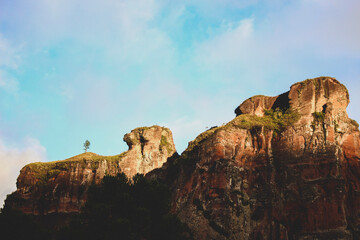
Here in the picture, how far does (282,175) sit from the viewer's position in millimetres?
55250

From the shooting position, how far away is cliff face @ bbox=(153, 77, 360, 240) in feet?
165

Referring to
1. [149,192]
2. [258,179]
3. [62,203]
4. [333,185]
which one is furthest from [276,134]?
[62,203]

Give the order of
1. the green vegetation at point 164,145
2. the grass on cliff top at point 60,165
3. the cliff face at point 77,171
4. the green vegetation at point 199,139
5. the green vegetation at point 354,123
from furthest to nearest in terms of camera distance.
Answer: the green vegetation at point 164,145
the grass on cliff top at point 60,165
the cliff face at point 77,171
the green vegetation at point 199,139
the green vegetation at point 354,123

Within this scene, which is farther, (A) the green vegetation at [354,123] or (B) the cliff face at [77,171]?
(B) the cliff face at [77,171]

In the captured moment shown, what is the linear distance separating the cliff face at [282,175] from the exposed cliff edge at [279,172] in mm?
126

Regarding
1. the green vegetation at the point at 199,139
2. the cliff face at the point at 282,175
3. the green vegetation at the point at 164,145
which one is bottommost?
the cliff face at the point at 282,175

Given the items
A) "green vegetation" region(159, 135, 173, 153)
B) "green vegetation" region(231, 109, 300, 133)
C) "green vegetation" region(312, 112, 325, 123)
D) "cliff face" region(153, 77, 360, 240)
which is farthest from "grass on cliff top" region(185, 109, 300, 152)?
"green vegetation" region(159, 135, 173, 153)

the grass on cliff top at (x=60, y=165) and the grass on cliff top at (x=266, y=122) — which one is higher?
the grass on cliff top at (x=266, y=122)

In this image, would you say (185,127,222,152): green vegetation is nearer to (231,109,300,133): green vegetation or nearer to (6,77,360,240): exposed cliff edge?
(6,77,360,240): exposed cliff edge

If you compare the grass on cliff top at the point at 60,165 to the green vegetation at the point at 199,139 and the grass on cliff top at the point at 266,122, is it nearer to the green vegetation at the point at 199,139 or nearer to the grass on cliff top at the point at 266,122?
the green vegetation at the point at 199,139

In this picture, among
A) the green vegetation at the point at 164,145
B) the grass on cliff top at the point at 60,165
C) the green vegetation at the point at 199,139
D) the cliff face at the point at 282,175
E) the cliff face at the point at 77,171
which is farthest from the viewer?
the green vegetation at the point at 164,145

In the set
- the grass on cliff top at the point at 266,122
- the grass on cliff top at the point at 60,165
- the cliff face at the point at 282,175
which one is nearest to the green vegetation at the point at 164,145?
the grass on cliff top at the point at 60,165

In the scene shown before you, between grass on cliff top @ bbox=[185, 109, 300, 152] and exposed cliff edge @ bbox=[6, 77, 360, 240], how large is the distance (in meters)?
0.16

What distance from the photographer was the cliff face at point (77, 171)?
2881 inches
